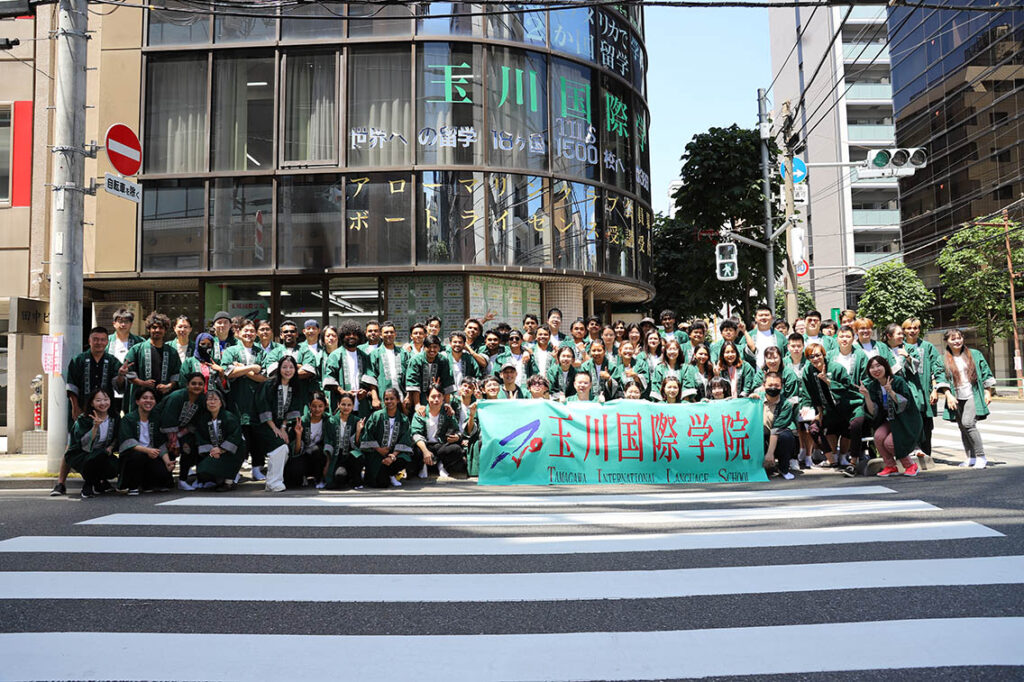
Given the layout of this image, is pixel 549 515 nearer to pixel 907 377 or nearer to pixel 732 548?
pixel 732 548

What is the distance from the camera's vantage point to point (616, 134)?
1742cm

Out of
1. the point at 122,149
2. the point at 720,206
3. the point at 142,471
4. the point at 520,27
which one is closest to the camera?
the point at 142,471

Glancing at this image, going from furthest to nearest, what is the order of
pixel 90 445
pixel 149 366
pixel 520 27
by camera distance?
pixel 520 27 < pixel 149 366 < pixel 90 445

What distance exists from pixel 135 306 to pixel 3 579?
1294cm

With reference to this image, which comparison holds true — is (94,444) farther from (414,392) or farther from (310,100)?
(310,100)

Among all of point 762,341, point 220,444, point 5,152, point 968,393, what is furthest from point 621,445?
point 5,152

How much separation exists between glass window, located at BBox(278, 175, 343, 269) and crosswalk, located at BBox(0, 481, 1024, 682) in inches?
354

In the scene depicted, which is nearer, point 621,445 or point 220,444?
point 220,444

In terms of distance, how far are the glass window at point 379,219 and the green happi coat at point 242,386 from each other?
5.83 m

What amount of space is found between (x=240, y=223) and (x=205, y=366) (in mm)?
7003

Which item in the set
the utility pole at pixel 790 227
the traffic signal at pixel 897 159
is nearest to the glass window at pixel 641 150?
the utility pole at pixel 790 227

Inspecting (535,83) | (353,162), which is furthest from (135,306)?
(535,83)

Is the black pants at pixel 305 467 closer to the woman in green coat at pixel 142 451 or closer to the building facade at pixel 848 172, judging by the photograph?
the woman in green coat at pixel 142 451

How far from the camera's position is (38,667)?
3371 mm
